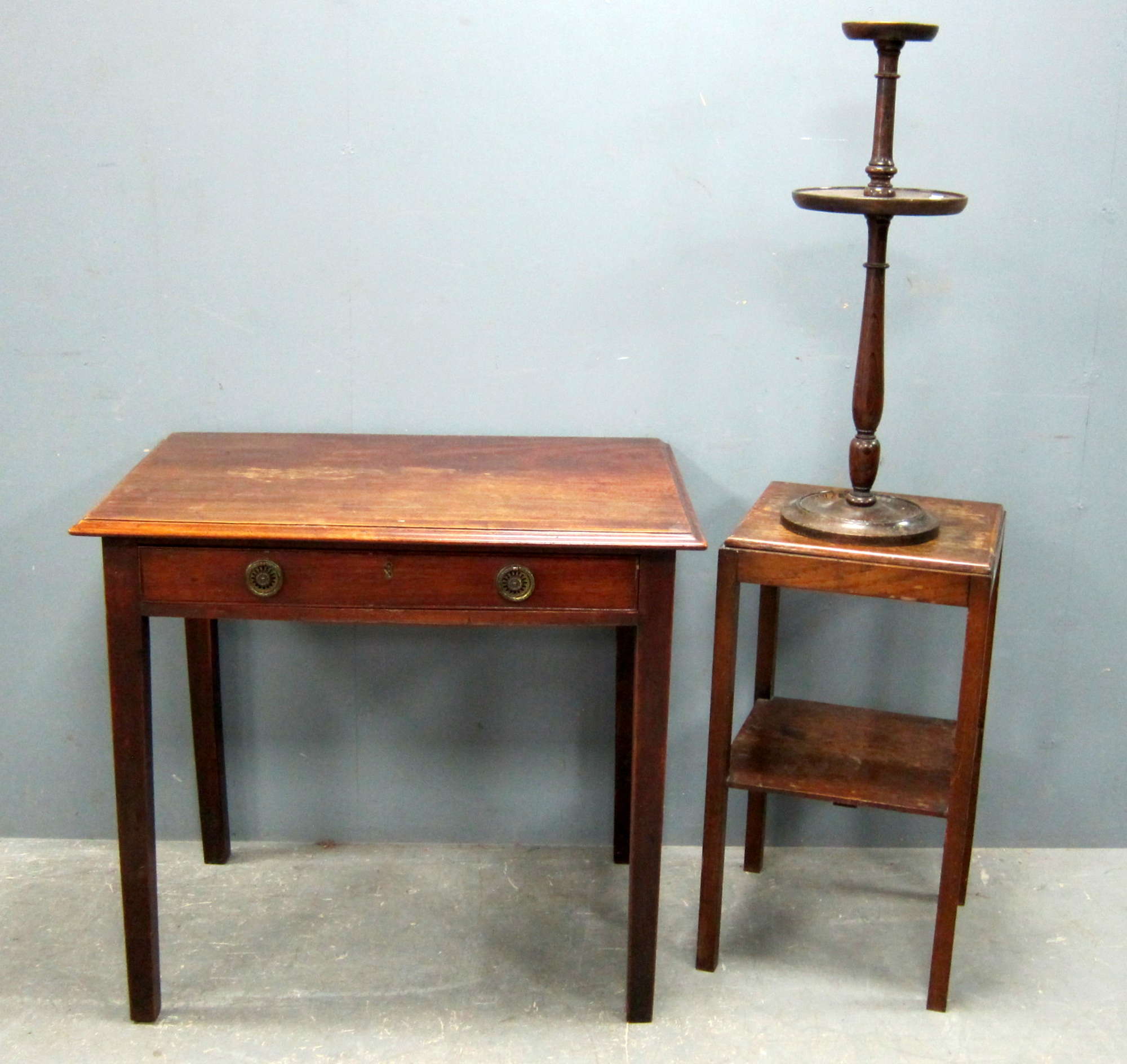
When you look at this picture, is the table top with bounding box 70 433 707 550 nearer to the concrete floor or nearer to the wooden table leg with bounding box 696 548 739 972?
the wooden table leg with bounding box 696 548 739 972

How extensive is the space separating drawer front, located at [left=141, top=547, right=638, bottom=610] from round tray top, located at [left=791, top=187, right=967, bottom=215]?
2.08 feet

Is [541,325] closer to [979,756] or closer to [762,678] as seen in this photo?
[762,678]

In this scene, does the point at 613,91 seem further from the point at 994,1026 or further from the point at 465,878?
the point at 994,1026

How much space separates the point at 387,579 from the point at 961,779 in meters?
1.01

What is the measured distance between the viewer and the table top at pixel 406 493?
2027mm

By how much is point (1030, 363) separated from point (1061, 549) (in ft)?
1.26

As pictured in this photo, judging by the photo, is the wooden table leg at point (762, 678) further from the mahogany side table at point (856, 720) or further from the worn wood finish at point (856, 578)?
the worn wood finish at point (856, 578)

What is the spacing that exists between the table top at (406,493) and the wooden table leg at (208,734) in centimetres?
41

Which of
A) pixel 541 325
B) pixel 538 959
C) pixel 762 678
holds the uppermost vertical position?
pixel 541 325

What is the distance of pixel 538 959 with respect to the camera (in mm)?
2457

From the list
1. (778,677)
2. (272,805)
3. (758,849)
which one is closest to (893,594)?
(778,677)

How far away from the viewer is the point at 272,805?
2818mm

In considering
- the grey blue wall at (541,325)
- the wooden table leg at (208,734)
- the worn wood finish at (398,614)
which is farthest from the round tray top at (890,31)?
the wooden table leg at (208,734)

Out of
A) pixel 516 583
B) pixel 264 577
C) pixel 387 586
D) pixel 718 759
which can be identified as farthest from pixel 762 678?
pixel 264 577
